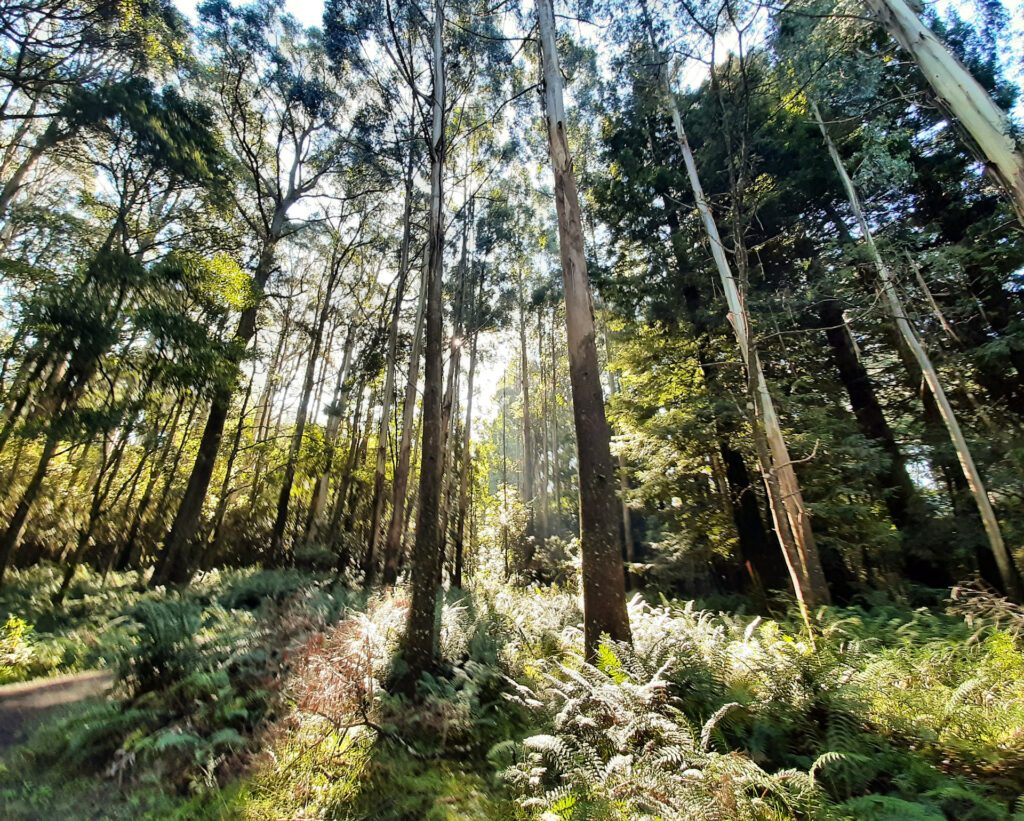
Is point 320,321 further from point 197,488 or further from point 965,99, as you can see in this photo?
Answer: point 965,99

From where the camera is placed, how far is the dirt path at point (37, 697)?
395 cm

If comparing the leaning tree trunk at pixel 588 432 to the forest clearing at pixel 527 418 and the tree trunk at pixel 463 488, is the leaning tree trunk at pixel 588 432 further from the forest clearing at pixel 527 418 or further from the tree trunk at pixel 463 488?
the tree trunk at pixel 463 488

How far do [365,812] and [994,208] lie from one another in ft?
49.6

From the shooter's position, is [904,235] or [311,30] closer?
[904,235]

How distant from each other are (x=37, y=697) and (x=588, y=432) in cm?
648

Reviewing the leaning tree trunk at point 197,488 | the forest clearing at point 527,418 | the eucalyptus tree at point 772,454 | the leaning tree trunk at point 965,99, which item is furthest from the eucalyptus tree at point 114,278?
the leaning tree trunk at point 965,99

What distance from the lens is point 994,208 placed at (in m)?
9.61

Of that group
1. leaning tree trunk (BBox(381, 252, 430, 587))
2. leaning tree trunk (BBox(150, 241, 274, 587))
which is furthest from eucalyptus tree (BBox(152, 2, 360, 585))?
leaning tree trunk (BBox(381, 252, 430, 587))

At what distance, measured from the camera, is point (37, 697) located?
4637 mm

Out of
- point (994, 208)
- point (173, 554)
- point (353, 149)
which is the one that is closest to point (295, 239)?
point (353, 149)

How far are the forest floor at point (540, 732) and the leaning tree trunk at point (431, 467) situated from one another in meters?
0.32

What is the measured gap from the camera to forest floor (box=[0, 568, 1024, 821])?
2.43 m

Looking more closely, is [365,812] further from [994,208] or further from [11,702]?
[994,208]

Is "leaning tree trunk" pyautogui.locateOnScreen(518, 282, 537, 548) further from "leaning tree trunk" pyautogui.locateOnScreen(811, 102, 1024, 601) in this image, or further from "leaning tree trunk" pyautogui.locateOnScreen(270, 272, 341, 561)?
"leaning tree trunk" pyautogui.locateOnScreen(811, 102, 1024, 601)
